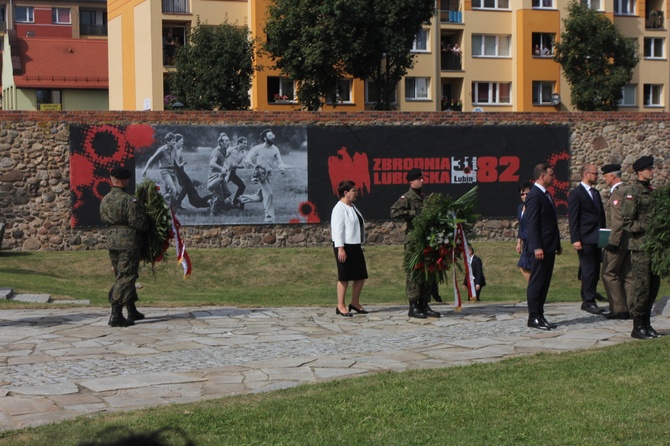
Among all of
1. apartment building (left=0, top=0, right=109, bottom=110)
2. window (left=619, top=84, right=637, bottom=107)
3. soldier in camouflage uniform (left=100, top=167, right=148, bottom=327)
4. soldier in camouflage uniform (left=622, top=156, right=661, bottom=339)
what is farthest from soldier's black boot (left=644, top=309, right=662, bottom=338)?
apartment building (left=0, top=0, right=109, bottom=110)

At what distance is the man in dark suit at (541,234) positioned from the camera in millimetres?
11500

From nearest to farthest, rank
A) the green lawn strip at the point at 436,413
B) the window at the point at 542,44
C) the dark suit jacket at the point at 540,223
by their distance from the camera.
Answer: the green lawn strip at the point at 436,413
the dark suit jacket at the point at 540,223
the window at the point at 542,44

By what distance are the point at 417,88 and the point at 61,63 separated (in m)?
21.8

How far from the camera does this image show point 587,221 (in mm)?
13320

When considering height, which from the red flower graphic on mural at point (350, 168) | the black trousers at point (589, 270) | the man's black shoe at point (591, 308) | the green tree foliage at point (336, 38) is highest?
the green tree foliage at point (336, 38)

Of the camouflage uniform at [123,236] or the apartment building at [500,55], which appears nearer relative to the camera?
the camouflage uniform at [123,236]

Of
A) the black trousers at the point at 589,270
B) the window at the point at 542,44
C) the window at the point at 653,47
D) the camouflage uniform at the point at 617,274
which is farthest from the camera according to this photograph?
the window at the point at 653,47

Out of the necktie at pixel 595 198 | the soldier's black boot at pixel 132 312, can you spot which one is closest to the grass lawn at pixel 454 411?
the necktie at pixel 595 198

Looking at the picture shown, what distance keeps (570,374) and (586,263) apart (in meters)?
5.21

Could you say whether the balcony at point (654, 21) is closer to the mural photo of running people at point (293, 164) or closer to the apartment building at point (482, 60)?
the apartment building at point (482, 60)

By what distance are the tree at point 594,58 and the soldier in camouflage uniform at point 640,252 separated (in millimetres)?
39292

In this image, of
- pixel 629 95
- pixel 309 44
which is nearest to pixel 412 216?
pixel 309 44

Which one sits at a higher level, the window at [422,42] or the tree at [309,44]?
the window at [422,42]

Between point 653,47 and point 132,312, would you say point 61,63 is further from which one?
point 132,312
